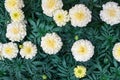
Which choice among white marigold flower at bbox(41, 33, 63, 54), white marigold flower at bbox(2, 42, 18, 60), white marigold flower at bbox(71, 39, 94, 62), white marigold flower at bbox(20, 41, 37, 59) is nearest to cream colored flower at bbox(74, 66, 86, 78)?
white marigold flower at bbox(71, 39, 94, 62)

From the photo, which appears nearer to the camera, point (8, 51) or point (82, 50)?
point (82, 50)

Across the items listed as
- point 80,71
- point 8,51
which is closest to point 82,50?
point 80,71

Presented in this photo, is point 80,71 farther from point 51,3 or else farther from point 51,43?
point 51,3

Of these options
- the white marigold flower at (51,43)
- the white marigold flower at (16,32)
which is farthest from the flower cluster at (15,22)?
the white marigold flower at (51,43)

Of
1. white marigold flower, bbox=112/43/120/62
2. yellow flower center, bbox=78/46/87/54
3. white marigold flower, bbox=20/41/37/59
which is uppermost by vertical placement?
white marigold flower, bbox=20/41/37/59

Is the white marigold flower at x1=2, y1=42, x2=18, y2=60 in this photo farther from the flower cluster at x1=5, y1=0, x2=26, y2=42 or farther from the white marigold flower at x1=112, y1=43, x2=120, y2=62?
the white marigold flower at x1=112, y1=43, x2=120, y2=62

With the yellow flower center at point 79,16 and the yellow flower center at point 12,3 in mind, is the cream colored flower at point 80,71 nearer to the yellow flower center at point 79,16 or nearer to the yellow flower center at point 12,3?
the yellow flower center at point 79,16
